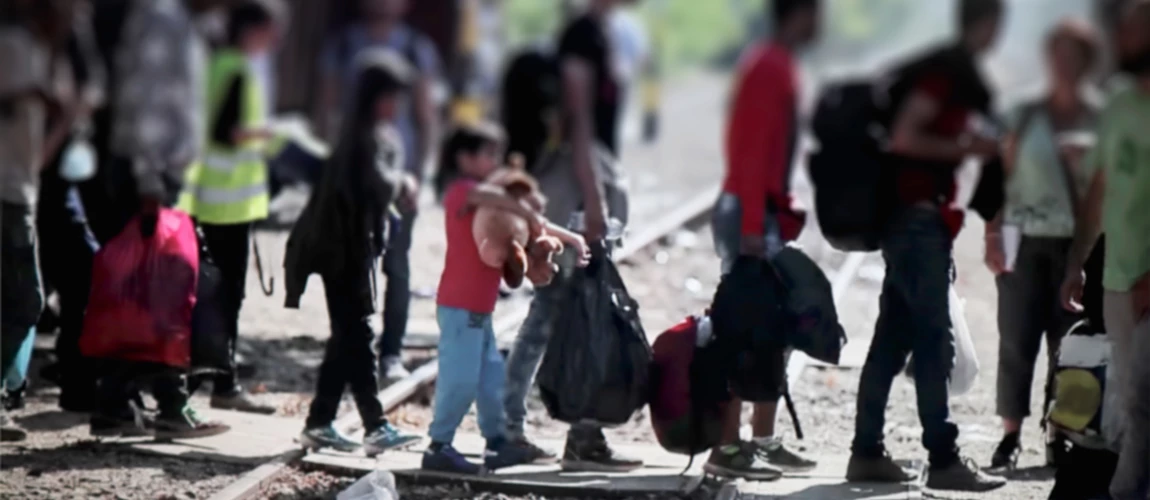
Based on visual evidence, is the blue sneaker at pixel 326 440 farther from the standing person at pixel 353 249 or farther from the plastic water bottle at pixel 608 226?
the plastic water bottle at pixel 608 226

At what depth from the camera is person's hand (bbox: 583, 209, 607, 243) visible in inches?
309

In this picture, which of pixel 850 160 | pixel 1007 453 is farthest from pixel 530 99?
pixel 1007 453

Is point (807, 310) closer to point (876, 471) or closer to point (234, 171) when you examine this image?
point (876, 471)

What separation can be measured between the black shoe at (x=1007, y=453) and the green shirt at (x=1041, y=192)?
34.0 inches

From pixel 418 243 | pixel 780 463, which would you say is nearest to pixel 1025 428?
pixel 780 463

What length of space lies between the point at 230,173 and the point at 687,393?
258 centimetres

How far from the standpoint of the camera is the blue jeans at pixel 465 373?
25.3 feet

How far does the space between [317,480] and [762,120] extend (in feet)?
7.48

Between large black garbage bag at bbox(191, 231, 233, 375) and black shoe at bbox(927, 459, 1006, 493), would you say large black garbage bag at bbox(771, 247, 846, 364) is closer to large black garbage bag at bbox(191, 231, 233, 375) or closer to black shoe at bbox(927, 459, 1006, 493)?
black shoe at bbox(927, 459, 1006, 493)

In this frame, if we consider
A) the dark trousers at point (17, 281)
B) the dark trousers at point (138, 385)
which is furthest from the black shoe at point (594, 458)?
the dark trousers at point (17, 281)

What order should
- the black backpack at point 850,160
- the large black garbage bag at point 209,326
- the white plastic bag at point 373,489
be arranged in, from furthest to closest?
the large black garbage bag at point 209,326 < the white plastic bag at point 373,489 < the black backpack at point 850,160

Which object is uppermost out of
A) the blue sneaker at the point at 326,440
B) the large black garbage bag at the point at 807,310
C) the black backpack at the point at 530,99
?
the black backpack at the point at 530,99

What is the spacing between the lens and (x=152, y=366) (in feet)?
27.3

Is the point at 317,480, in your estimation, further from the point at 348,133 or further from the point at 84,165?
the point at 84,165
